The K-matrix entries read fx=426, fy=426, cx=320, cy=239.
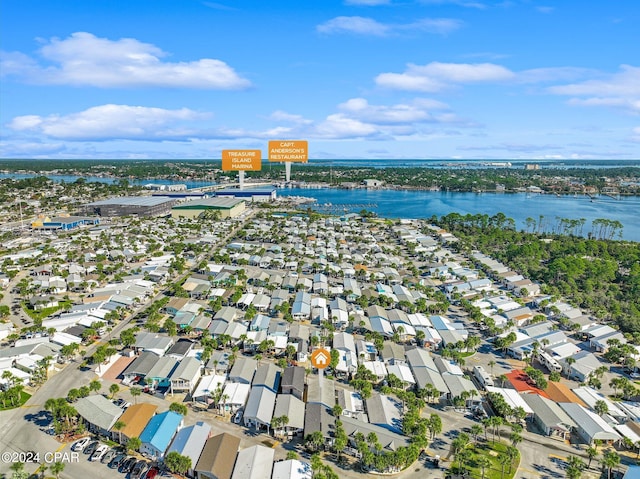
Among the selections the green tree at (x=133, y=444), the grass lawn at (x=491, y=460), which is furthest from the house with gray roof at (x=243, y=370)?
the grass lawn at (x=491, y=460)

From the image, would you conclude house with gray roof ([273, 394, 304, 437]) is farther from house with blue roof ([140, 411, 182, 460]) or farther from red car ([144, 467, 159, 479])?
red car ([144, 467, 159, 479])

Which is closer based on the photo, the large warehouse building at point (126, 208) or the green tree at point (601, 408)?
the green tree at point (601, 408)

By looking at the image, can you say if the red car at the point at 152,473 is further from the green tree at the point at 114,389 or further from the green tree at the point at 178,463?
the green tree at the point at 114,389

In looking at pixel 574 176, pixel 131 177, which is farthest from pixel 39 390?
pixel 574 176

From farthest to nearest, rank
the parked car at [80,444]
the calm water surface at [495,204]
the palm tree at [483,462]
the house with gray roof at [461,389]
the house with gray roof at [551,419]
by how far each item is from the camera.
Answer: the calm water surface at [495,204] < the house with gray roof at [461,389] < the house with gray roof at [551,419] < the parked car at [80,444] < the palm tree at [483,462]

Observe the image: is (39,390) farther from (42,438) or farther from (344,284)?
(344,284)

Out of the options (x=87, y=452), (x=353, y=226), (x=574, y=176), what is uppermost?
(x=574, y=176)

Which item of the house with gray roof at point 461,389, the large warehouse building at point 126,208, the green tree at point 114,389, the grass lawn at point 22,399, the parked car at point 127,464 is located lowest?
the parked car at point 127,464
